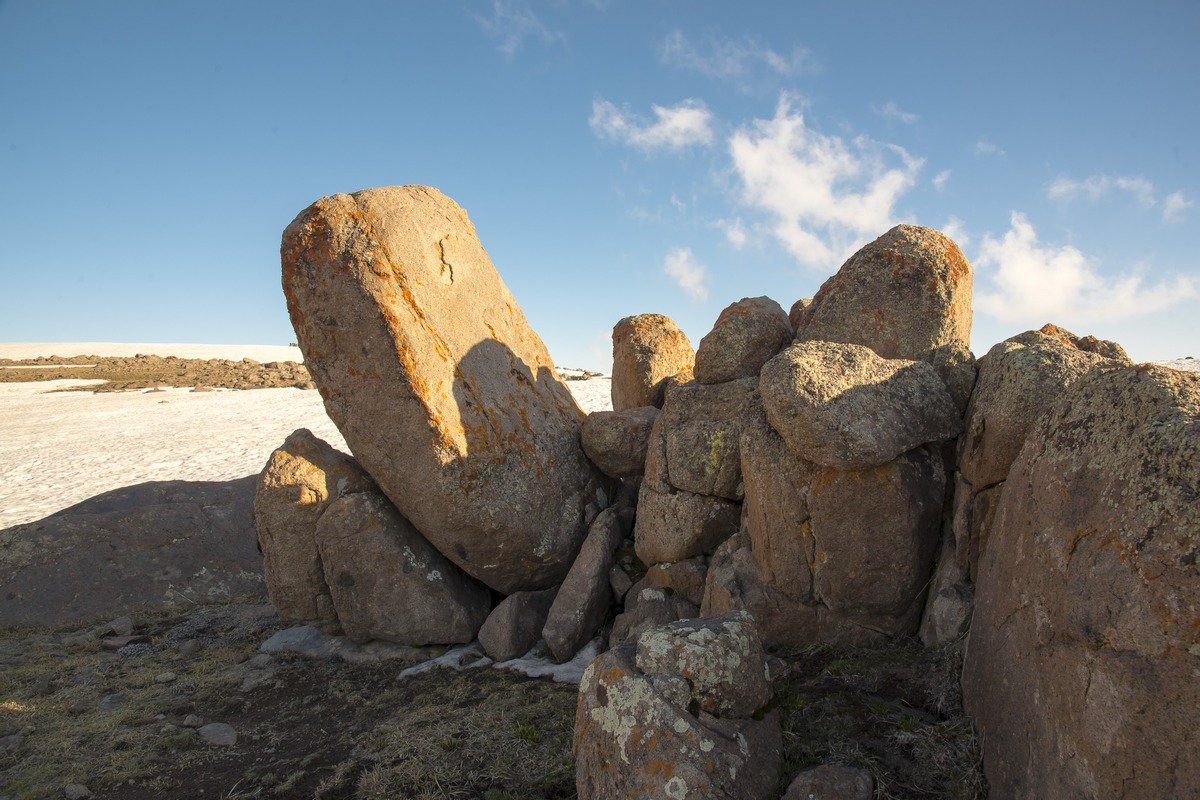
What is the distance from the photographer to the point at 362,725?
7645 mm

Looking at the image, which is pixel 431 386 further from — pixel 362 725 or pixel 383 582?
pixel 362 725

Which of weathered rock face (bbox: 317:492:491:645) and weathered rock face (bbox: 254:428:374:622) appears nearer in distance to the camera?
weathered rock face (bbox: 317:492:491:645)

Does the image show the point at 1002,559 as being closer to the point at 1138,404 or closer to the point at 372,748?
the point at 1138,404

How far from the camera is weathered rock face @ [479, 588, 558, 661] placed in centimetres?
912

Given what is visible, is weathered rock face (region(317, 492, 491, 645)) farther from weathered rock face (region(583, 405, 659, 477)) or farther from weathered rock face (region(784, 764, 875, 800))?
weathered rock face (region(784, 764, 875, 800))

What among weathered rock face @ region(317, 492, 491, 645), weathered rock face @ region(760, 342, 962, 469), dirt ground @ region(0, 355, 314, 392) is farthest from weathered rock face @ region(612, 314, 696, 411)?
dirt ground @ region(0, 355, 314, 392)

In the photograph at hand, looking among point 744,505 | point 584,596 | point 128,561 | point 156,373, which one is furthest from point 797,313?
point 156,373

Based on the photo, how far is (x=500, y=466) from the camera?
9555 millimetres

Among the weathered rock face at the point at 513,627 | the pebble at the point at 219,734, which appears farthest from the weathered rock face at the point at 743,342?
the pebble at the point at 219,734

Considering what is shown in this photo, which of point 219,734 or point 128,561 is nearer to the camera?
point 219,734

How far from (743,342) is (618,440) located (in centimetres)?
231

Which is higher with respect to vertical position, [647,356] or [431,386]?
[647,356]

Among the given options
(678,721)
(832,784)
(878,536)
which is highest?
(878,536)

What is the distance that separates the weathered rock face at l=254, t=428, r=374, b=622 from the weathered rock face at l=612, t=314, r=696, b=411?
15.0 ft
